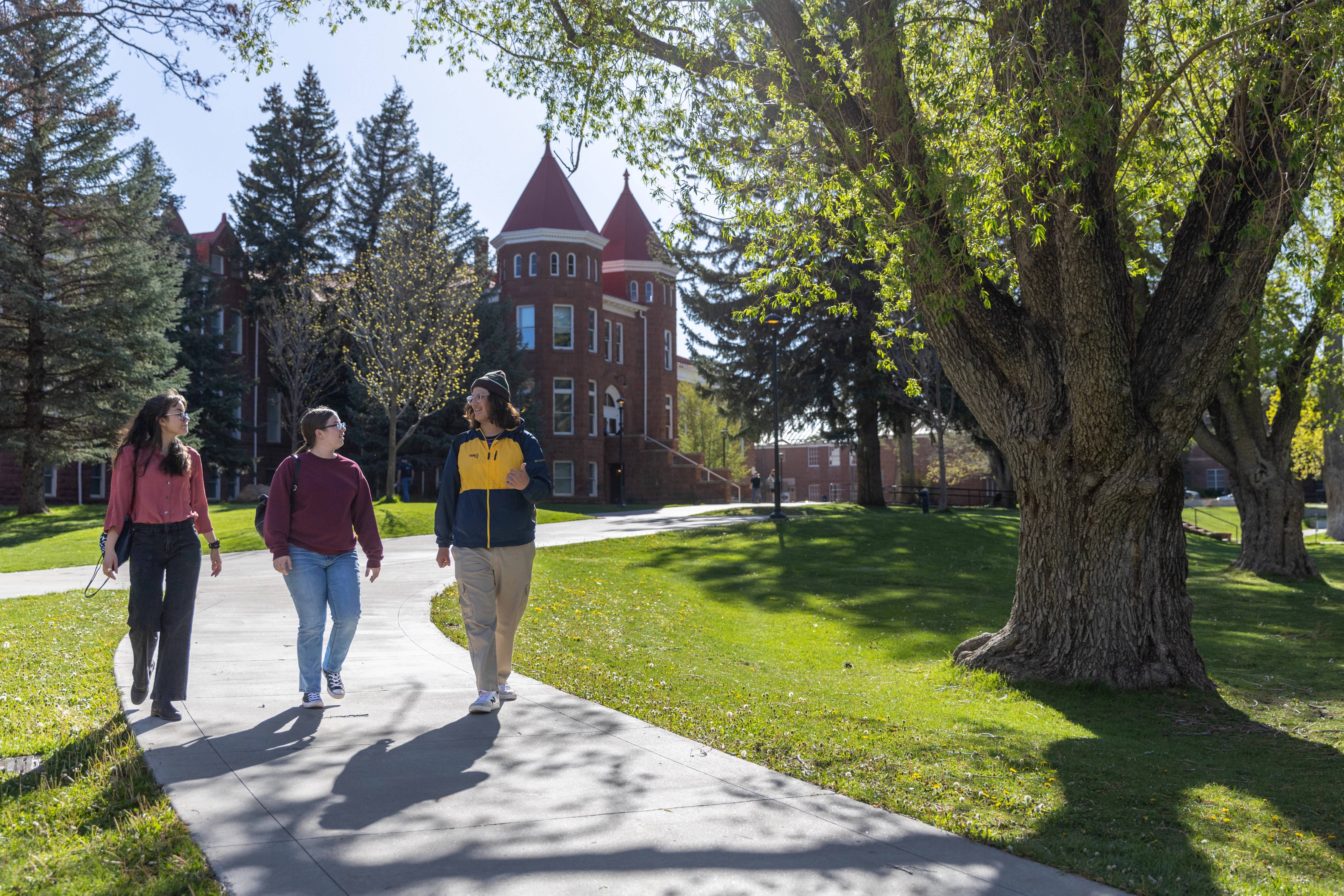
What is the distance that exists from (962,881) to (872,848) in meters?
0.41

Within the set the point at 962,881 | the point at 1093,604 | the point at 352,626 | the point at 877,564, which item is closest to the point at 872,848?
the point at 962,881

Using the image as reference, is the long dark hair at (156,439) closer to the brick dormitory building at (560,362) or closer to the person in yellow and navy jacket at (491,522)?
the person in yellow and navy jacket at (491,522)

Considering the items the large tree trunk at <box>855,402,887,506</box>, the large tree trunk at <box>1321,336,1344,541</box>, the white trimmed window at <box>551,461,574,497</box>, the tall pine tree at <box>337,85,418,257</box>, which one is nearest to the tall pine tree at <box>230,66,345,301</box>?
the tall pine tree at <box>337,85,418,257</box>

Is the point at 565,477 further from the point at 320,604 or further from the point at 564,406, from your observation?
the point at 320,604

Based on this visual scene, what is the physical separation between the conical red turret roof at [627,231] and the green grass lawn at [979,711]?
37152 millimetres

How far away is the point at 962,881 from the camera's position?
364 cm

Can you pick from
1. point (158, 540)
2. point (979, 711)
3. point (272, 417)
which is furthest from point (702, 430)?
point (158, 540)

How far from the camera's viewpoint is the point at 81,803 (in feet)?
14.0

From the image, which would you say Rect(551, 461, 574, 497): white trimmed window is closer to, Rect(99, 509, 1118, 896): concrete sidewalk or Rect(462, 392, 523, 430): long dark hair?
Rect(99, 509, 1118, 896): concrete sidewalk

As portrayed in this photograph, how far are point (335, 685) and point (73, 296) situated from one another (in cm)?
2839

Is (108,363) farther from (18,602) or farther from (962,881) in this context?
(962,881)

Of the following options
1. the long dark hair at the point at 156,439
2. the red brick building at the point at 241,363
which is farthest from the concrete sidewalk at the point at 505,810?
the red brick building at the point at 241,363

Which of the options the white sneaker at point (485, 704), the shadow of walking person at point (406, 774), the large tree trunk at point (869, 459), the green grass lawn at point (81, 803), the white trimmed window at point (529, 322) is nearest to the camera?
the green grass lawn at point (81, 803)

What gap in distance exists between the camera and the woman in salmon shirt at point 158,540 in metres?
5.92
